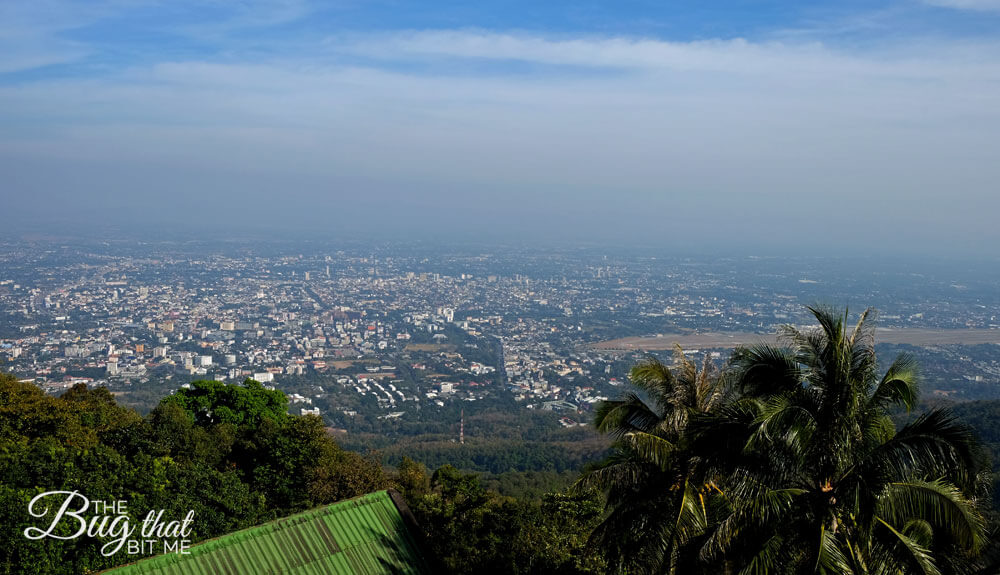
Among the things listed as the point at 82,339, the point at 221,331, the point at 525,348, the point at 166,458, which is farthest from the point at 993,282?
the point at 166,458

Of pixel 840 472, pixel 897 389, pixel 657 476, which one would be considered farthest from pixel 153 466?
pixel 897 389

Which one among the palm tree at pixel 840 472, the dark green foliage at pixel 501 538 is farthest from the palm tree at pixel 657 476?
the dark green foliage at pixel 501 538

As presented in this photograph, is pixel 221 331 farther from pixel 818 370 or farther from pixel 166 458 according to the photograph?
pixel 818 370

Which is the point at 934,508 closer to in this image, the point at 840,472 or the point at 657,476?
the point at 840,472

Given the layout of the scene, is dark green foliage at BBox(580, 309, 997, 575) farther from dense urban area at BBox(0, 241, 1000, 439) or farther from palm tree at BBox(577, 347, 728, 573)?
dense urban area at BBox(0, 241, 1000, 439)

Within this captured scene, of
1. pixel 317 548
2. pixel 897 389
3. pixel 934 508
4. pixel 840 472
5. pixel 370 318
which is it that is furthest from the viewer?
pixel 370 318

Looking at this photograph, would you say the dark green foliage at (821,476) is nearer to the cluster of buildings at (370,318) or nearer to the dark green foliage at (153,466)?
the dark green foliage at (153,466)
